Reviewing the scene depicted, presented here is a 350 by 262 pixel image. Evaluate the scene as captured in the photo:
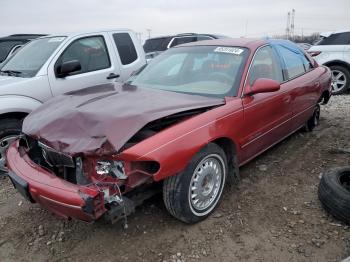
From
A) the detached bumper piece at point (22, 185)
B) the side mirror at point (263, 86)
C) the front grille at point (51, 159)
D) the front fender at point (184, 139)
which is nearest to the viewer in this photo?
the front fender at point (184, 139)

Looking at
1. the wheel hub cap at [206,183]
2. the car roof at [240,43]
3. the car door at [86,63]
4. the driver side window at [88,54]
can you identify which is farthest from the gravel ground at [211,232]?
the driver side window at [88,54]

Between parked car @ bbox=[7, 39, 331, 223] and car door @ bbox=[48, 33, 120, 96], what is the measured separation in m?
1.26

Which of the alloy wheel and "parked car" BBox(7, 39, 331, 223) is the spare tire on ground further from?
the alloy wheel

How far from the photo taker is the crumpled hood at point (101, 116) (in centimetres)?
270

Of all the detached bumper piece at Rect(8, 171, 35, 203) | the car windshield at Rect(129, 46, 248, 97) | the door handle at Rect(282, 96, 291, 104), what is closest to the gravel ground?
the detached bumper piece at Rect(8, 171, 35, 203)

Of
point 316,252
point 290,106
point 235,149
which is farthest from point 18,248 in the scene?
point 290,106

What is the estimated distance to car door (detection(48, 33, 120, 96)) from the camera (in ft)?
16.7

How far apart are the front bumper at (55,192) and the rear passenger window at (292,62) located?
3215 mm

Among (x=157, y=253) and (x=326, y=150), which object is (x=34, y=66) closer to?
(x=157, y=253)

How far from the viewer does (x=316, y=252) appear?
2.93 m

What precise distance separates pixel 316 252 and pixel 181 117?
5.41 feet

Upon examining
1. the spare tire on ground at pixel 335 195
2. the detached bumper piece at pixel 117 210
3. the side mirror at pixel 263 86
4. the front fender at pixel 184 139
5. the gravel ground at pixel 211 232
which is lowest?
the gravel ground at pixel 211 232

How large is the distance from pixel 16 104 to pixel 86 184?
2353 millimetres

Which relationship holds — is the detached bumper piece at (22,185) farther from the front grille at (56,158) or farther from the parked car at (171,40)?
the parked car at (171,40)
